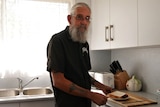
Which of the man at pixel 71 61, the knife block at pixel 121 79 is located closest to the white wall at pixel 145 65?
the knife block at pixel 121 79

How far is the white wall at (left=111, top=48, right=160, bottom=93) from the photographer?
6.68 ft

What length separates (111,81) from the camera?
234cm

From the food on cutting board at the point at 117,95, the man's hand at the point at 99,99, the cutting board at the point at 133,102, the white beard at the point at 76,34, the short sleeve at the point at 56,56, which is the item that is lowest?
the cutting board at the point at 133,102

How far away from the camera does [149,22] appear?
1.63m

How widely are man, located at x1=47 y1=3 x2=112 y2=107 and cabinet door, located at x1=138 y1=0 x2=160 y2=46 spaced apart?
0.46 m

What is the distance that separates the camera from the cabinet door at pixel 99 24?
2336mm

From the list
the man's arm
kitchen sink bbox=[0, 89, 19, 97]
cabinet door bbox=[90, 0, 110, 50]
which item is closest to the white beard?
the man's arm

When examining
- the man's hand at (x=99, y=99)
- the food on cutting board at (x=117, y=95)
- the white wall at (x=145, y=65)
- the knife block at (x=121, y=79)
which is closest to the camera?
the man's hand at (x=99, y=99)

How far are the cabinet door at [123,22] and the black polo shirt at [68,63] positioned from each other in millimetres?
500

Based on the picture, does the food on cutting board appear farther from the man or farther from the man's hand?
the man's hand

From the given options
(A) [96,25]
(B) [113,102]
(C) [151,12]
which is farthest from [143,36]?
(A) [96,25]

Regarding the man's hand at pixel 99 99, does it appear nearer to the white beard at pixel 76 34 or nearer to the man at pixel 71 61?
the man at pixel 71 61

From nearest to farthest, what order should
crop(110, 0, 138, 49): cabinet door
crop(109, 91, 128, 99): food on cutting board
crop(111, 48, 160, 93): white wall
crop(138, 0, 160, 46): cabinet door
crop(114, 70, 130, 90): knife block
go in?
crop(138, 0, 160, 46): cabinet door → crop(109, 91, 128, 99): food on cutting board → crop(110, 0, 138, 49): cabinet door → crop(111, 48, 160, 93): white wall → crop(114, 70, 130, 90): knife block

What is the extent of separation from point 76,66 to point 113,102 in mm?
430
